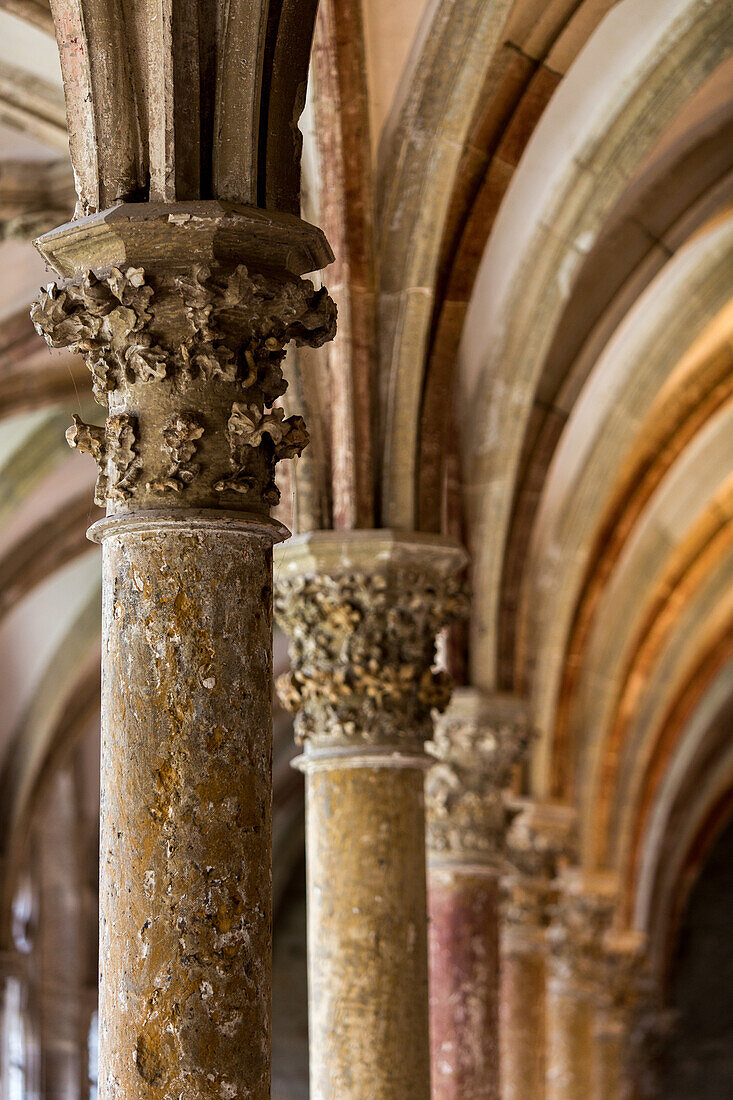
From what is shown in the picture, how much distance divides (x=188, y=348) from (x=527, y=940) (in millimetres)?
7516

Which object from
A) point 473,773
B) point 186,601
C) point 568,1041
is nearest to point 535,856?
point 473,773

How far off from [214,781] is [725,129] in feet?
20.0

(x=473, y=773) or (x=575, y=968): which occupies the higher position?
(x=473, y=773)

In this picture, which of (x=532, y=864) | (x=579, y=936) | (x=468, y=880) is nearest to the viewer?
(x=468, y=880)

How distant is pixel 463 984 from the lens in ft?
28.3

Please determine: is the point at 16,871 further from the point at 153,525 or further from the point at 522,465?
the point at 153,525

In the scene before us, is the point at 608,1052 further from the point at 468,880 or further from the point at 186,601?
the point at 186,601

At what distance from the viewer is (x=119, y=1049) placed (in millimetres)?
4062

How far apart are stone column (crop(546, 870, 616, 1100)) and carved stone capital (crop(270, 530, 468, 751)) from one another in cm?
703

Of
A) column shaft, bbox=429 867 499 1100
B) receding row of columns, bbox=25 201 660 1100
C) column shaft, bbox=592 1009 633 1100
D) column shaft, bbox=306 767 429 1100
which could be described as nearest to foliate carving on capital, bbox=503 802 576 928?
column shaft, bbox=429 867 499 1100

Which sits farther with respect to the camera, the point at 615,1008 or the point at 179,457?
the point at 615,1008

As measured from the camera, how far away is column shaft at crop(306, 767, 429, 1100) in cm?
655

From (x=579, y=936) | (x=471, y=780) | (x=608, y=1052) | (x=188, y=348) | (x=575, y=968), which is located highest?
(x=188, y=348)

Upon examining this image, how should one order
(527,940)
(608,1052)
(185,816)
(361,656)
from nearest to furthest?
1. (185,816)
2. (361,656)
3. (527,940)
4. (608,1052)
